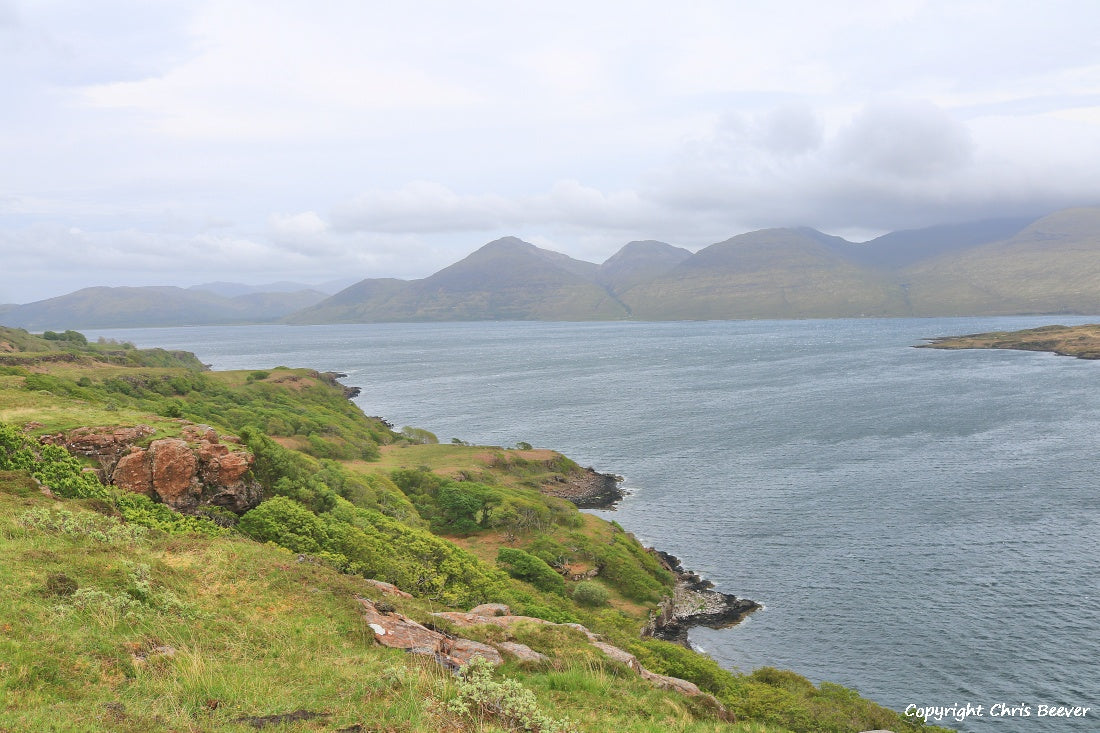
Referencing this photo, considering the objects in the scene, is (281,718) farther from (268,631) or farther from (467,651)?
(467,651)

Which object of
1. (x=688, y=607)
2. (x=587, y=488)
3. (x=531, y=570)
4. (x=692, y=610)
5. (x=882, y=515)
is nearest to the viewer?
(x=531, y=570)

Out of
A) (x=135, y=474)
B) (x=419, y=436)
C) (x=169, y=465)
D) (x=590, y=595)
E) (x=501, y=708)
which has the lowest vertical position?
(x=590, y=595)

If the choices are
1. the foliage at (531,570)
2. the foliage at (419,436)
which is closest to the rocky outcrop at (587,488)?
the foliage at (531,570)

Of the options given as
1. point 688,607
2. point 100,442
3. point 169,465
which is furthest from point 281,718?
point 688,607

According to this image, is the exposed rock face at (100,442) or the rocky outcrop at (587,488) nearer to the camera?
the exposed rock face at (100,442)

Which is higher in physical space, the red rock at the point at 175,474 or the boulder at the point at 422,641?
the red rock at the point at 175,474

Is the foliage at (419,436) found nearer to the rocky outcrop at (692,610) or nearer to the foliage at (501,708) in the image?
the rocky outcrop at (692,610)

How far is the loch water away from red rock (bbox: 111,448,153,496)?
114 feet

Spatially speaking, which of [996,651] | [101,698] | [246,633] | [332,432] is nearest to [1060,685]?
[996,651]

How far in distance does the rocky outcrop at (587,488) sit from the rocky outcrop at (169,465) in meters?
47.6

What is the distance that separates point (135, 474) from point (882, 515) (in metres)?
62.8

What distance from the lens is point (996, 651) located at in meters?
38.9

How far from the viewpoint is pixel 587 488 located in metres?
78.9

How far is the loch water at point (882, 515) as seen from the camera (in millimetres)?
38688
